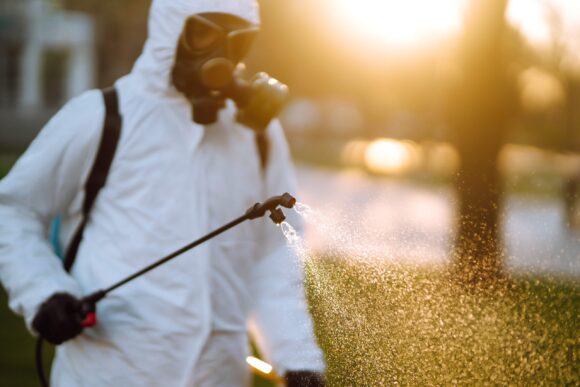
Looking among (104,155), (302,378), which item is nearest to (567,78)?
(104,155)

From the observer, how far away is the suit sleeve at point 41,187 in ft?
8.34

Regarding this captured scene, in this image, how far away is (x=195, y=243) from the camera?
1.81 metres

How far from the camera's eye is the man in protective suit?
2.53m

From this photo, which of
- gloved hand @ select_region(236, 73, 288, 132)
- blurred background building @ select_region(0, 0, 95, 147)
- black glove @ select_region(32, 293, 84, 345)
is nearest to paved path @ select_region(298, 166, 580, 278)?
gloved hand @ select_region(236, 73, 288, 132)

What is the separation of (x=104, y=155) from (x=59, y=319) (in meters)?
0.46

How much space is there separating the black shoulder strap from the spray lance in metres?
0.25

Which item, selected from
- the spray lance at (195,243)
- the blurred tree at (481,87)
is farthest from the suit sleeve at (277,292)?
the blurred tree at (481,87)

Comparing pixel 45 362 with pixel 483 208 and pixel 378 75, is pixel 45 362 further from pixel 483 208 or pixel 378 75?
pixel 378 75

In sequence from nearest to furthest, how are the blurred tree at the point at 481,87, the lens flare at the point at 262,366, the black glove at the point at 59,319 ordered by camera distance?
the lens flare at the point at 262,366
the black glove at the point at 59,319
the blurred tree at the point at 481,87

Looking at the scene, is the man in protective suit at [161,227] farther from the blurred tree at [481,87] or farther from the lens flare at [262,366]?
the blurred tree at [481,87]

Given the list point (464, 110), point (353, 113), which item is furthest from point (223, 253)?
point (353, 113)

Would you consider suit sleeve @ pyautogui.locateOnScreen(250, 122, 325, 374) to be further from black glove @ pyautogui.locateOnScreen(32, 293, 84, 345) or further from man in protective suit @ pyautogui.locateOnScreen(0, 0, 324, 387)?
black glove @ pyautogui.locateOnScreen(32, 293, 84, 345)

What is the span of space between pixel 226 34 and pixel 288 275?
0.67m

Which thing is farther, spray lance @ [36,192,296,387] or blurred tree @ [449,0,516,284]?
blurred tree @ [449,0,516,284]
